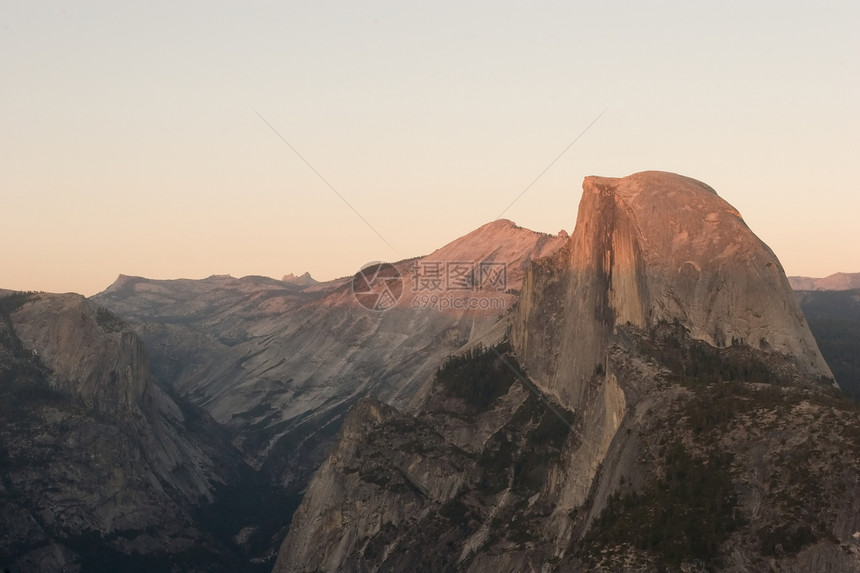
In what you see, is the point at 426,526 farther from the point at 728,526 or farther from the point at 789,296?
the point at 728,526

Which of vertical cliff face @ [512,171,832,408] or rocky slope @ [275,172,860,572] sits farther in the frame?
vertical cliff face @ [512,171,832,408]

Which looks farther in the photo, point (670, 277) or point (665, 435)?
point (670, 277)

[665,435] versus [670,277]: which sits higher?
[670,277]

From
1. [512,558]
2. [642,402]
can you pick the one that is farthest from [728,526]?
[512,558]
